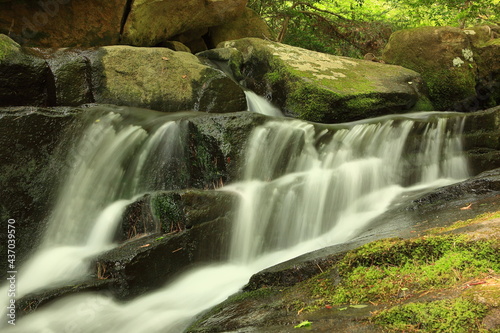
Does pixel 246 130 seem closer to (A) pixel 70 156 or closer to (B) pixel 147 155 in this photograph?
(B) pixel 147 155

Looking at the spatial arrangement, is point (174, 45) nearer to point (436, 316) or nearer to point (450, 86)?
point (450, 86)

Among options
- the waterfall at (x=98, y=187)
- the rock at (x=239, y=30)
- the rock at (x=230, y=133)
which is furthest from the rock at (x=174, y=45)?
the rock at (x=230, y=133)

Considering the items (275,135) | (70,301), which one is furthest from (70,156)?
(275,135)

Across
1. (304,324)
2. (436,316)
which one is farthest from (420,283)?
(304,324)

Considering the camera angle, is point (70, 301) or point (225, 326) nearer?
point (225, 326)

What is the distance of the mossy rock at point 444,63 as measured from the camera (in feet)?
30.9

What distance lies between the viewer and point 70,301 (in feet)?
12.1

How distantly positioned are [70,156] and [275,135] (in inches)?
114

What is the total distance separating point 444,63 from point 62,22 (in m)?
8.80

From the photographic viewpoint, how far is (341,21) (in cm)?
1309

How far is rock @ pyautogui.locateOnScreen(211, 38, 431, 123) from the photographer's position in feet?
25.7

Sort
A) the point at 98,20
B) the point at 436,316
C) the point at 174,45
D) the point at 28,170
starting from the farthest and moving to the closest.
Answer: the point at 174,45 → the point at 98,20 → the point at 28,170 → the point at 436,316

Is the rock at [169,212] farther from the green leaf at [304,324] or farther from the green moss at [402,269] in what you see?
the green leaf at [304,324]

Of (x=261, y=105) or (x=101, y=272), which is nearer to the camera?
(x=101, y=272)
